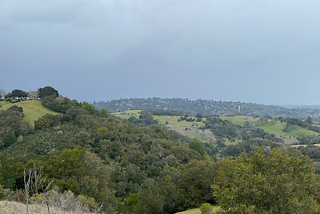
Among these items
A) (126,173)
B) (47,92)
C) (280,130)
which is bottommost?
(280,130)

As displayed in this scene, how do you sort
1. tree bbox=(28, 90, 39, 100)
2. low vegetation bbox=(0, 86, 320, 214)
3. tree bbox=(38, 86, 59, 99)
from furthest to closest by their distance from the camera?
1. tree bbox=(28, 90, 39, 100)
2. tree bbox=(38, 86, 59, 99)
3. low vegetation bbox=(0, 86, 320, 214)

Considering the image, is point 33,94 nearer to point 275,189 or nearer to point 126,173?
point 126,173

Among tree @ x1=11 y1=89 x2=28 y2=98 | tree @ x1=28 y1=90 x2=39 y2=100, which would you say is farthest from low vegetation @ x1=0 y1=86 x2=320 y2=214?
tree @ x1=11 y1=89 x2=28 y2=98

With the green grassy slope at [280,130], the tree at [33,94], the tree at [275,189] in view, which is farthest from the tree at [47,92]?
the green grassy slope at [280,130]

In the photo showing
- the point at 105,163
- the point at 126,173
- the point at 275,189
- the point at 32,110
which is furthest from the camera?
the point at 32,110

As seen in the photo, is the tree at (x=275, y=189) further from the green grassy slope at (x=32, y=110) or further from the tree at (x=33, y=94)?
the tree at (x=33, y=94)

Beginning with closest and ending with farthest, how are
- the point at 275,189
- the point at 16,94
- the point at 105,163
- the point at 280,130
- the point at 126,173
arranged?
1. the point at 275,189
2. the point at 126,173
3. the point at 105,163
4. the point at 16,94
5. the point at 280,130

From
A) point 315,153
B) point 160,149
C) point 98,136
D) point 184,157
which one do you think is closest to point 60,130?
point 98,136

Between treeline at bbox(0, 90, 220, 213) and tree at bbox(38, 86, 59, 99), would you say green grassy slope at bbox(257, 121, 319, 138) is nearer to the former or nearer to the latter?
treeline at bbox(0, 90, 220, 213)

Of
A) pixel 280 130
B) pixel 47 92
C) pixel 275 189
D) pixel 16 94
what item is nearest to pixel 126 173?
pixel 275 189

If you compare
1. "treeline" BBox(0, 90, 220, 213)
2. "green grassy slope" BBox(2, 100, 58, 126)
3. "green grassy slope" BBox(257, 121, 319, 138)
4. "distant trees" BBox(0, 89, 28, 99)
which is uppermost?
"distant trees" BBox(0, 89, 28, 99)

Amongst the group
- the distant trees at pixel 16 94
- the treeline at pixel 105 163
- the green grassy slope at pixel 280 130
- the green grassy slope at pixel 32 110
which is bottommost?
the green grassy slope at pixel 280 130

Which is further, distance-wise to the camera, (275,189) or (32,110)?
(32,110)

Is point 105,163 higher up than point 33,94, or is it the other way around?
point 33,94
